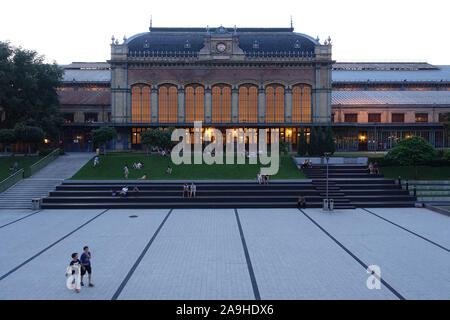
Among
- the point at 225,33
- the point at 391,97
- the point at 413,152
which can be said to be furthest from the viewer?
the point at 391,97

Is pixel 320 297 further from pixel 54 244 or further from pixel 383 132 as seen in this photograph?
pixel 383 132

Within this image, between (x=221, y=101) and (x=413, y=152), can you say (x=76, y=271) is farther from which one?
(x=221, y=101)

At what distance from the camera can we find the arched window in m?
54.8

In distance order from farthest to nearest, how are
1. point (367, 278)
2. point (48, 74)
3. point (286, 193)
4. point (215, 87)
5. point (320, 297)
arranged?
point (215, 87), point (48, 74), point (286, 193), point (367, 278), point (320, 297)

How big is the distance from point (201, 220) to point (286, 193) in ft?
31.9

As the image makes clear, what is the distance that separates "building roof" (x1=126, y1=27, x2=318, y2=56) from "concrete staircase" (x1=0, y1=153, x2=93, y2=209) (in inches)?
989

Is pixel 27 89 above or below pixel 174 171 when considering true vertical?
above

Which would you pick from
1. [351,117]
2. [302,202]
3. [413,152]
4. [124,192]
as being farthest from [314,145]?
[124,192]

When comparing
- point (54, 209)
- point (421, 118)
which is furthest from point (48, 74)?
point (421, 118)

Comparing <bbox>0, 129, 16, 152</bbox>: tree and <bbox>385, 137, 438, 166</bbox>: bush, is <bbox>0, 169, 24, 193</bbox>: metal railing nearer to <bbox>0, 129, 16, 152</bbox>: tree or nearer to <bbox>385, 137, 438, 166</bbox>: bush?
<bbox>0, 129, 16, 152</bbox>: tree

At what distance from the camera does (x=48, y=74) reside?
161 ft

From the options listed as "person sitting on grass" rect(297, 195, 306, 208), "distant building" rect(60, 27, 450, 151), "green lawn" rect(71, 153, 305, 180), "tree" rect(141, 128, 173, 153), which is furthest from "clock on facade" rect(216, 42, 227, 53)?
"person sitting on grass" rect(297, 195, 306, 208)

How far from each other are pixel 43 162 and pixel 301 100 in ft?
129

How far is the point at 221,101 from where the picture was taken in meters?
55.0
